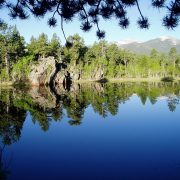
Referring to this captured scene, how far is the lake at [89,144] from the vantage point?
15164 mm

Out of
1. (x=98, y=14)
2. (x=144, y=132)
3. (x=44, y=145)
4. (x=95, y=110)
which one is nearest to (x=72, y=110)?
(x=95, y=110)

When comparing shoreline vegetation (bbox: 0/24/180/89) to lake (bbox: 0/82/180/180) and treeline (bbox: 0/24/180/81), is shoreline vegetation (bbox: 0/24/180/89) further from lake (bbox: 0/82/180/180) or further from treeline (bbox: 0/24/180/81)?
lake (bbox: 0/82/180/180)

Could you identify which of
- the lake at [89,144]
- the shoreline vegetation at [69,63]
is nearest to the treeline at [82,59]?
the shoreline vegetation at [69,63]

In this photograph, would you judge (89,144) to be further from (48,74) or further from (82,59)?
(82,59)

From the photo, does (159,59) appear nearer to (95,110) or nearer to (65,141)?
(95,110)

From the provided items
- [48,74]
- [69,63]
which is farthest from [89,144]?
[69,63]

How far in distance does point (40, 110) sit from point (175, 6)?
95.2ft

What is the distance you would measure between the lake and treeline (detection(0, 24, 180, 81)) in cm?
5162

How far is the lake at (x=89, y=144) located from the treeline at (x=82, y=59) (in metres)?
51.6

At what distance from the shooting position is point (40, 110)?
35.3 metres

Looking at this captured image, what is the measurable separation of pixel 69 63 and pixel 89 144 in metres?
98.1

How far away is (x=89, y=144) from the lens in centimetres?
2064

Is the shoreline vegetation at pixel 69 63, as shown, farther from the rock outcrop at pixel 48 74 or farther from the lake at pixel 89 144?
the lake at pixel 89 144

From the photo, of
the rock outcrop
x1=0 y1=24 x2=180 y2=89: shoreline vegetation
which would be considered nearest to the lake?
the rock outcrop
